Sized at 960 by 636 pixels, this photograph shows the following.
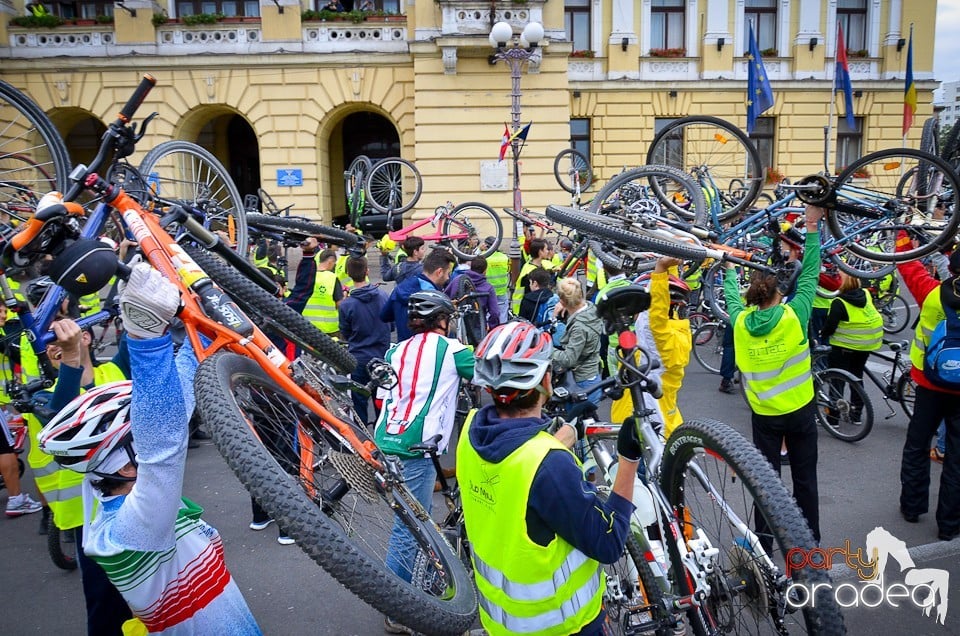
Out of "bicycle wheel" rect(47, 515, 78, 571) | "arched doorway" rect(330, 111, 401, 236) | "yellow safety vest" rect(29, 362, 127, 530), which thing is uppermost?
"arched doorway" rect(330, 111, 401, 236)

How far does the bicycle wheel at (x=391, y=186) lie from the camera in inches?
563

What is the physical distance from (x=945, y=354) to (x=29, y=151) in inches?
254

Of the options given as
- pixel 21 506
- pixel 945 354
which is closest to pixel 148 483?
pixel 21 506

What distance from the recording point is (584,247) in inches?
224

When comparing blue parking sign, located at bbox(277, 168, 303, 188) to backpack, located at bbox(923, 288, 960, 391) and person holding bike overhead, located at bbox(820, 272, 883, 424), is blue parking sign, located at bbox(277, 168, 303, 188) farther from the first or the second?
backpack, located at bbox(923, 288, 960, 391)

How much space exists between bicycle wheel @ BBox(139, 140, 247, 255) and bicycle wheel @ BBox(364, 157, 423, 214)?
781 cm

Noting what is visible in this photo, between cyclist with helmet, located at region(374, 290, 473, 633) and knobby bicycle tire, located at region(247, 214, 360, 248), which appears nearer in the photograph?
cyclist with helmet, located at region(374, 290, 473, 633)

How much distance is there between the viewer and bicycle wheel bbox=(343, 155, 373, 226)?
13.9m

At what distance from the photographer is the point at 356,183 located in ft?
46.1

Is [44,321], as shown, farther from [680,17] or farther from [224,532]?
[680,17]

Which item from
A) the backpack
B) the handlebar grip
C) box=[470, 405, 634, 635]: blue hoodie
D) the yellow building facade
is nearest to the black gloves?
box=[470, 405, 634, 635]: blue hoodie

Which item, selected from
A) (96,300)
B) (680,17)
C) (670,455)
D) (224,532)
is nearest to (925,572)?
(670,455)

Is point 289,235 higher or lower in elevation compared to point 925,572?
higher

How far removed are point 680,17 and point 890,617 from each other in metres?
24.0
